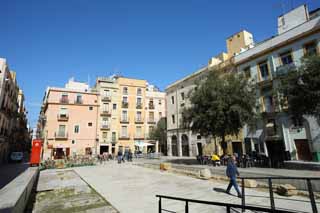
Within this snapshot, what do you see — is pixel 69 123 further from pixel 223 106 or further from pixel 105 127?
pixel 223 106

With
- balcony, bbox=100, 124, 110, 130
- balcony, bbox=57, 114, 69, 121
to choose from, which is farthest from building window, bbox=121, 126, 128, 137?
balcony, bbox=57, 114, 69, 121

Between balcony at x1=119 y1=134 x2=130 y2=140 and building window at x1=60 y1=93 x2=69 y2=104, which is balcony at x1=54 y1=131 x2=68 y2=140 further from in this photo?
balcony at x1=119 y1=134 x2=130 y2=140

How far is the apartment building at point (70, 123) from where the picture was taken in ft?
110

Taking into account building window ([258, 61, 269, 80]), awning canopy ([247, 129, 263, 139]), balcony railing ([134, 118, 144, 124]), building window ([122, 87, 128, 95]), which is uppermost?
building window ([122, 87, 128, 95])

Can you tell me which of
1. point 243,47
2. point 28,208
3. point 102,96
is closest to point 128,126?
point 102,96

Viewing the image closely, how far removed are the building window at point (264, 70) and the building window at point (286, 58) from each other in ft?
5.30

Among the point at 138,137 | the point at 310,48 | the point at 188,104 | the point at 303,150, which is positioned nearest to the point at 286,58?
the point at 310,48

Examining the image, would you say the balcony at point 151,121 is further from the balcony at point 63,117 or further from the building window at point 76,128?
the balcony at point 63,117

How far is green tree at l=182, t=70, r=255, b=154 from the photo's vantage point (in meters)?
16.0

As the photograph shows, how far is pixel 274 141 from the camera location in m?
20.5

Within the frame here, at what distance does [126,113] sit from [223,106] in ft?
90.7

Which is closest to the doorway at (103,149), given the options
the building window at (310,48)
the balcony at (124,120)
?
the balcony at (124,120)

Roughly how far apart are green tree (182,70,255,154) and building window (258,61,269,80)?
586 cm

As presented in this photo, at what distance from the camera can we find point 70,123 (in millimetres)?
35156
